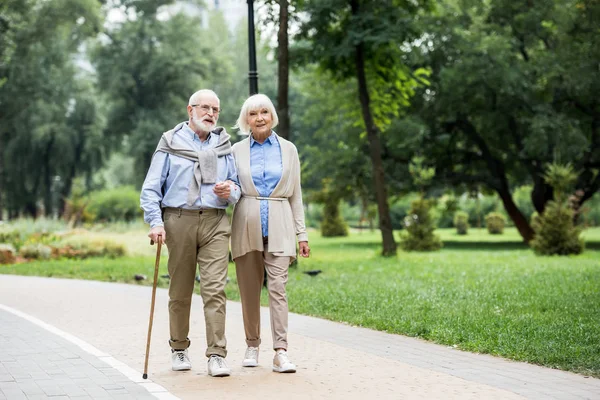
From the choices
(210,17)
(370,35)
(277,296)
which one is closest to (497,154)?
(370,35)

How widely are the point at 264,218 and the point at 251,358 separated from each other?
116cm

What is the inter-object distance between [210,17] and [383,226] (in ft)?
203

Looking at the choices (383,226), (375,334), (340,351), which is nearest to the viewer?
(340,351)

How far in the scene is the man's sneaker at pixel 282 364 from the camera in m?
7.00

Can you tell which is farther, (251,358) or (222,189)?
(251,358)

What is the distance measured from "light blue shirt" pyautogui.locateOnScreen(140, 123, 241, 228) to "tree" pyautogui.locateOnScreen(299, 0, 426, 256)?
42.4 feet

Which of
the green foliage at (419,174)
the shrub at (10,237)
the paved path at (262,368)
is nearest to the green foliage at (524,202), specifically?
the green foliage at (419,174)

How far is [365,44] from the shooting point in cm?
2095

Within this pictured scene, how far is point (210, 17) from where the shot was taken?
8162 centimetres

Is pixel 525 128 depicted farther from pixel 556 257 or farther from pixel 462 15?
pixel 556 257

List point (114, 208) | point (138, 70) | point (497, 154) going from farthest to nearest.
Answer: point (138, 70), point (114, 208), point (497, 154)

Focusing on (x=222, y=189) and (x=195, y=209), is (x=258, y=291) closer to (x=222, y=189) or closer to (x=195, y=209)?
(x=195, y=209)

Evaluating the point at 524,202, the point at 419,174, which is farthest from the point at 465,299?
the point at 524,202

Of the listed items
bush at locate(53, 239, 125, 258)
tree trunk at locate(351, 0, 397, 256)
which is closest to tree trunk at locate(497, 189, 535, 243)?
tree trunk at locate(351, 0, 397, 256)
